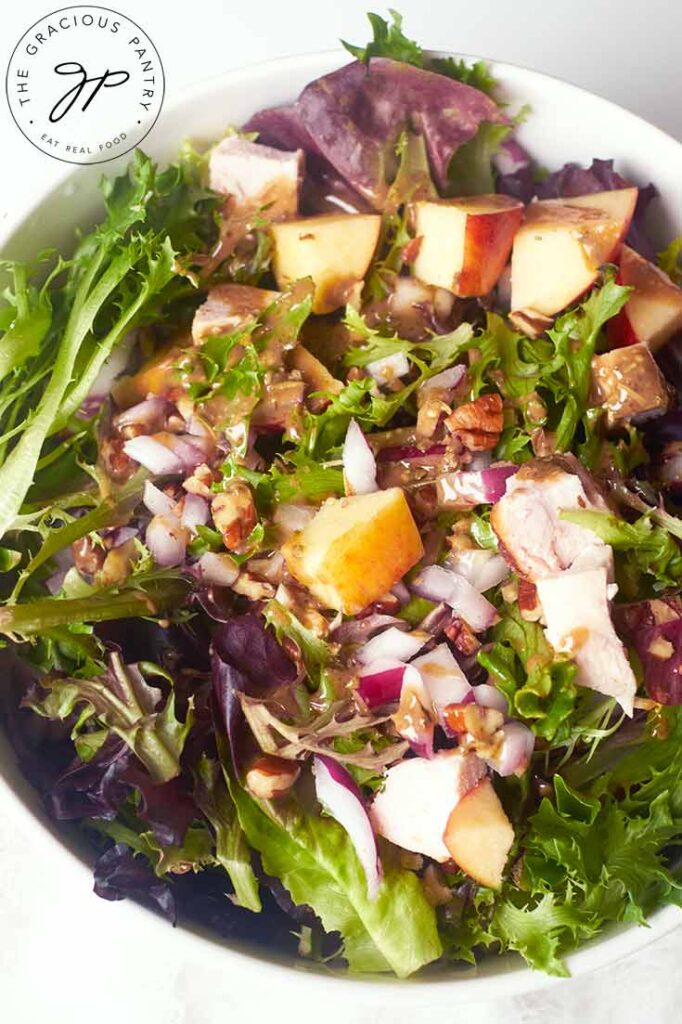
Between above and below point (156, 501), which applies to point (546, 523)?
below

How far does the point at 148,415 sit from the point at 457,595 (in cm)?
65

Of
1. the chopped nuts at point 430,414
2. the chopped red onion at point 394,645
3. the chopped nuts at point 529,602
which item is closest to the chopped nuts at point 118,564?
the chopped red onion at point 394,645

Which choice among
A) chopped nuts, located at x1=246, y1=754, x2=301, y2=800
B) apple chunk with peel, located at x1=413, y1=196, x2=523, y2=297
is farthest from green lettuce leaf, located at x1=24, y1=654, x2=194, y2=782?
apple chunk with peel, located at x1=413, y1=196, x2=523, y2=297

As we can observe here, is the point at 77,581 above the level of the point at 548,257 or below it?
below

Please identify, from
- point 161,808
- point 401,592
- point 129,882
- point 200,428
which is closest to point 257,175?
point 200,428

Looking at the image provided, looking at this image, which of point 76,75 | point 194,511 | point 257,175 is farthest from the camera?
point 76,75

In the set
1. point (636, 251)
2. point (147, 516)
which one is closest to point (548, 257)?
point (636, 251)

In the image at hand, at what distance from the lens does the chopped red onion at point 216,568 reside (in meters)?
1.96

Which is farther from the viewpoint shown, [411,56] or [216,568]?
[411,56]

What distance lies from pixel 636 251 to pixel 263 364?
0.74 m

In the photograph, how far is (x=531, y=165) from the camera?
2.24 metres

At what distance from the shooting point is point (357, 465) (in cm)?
191

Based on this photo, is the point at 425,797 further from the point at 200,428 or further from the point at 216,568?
the point at 200,428

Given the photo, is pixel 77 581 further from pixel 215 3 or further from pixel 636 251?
pixel 215 3
